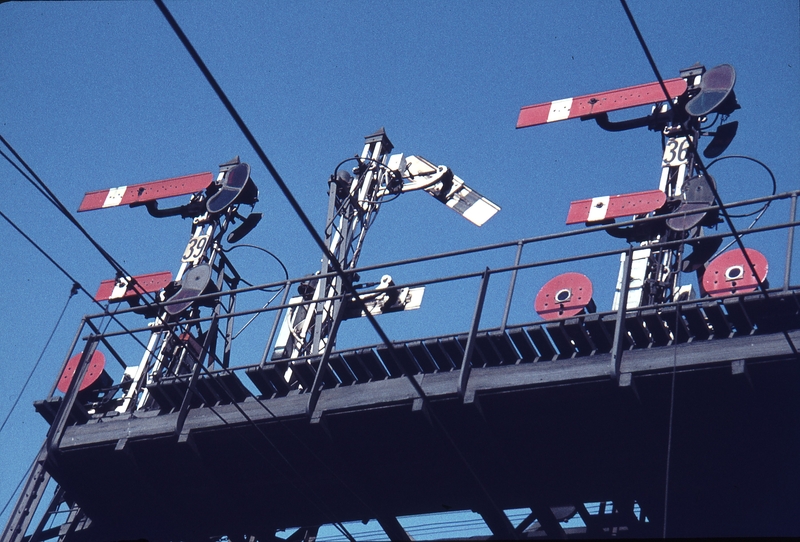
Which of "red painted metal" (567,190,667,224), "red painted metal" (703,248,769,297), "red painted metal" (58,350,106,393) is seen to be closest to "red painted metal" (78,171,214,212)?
"red painted metal" (58,350,106,393)

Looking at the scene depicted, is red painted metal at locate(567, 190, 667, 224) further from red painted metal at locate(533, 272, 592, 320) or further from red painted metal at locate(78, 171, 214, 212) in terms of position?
red painted metal at locate(78, 171, 214, 212)

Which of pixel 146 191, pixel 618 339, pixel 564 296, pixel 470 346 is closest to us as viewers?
pixel 618 339

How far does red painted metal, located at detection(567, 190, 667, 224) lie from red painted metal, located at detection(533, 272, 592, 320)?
2.63 m

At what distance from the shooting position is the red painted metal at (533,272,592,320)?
44.7ft

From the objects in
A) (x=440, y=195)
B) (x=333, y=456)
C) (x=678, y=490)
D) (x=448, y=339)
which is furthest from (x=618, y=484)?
(x=440, y=195)

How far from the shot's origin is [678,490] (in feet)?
40.0

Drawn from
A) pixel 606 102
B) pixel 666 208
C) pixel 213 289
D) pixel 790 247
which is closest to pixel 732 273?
pixel 790 247

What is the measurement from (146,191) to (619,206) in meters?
9.90

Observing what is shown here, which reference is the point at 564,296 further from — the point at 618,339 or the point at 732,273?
the point at 618,339

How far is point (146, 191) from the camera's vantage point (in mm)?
21703

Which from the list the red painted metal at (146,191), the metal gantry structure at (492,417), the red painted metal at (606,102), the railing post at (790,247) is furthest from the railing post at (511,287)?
the red painted metal at (146,191)

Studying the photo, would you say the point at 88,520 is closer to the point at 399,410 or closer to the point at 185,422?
the point at 185,422

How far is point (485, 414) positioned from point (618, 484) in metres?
1.74

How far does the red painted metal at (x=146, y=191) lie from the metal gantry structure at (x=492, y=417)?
5027 millimetres
